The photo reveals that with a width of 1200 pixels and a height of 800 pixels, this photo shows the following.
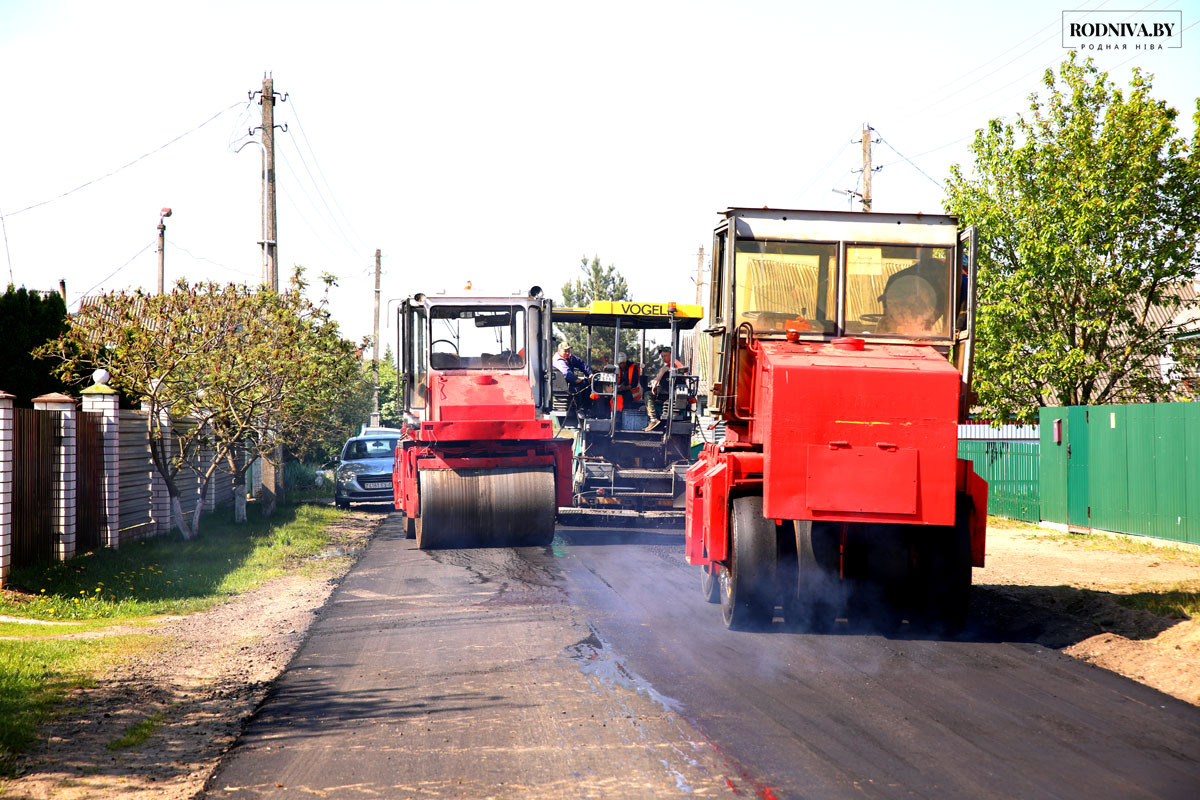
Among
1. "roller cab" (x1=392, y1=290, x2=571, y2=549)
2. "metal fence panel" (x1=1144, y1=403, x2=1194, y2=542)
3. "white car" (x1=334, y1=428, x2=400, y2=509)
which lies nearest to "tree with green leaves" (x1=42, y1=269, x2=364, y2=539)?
"white car" (x1=334, y1=428, x2=400, y2=509)

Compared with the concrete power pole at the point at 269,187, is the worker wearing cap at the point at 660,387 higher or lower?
lower

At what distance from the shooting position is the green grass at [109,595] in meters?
7.02

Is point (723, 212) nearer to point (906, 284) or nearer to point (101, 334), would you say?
point (906, 284)

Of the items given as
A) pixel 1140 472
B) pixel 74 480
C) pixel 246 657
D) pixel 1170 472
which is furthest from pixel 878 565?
pixel 74 480

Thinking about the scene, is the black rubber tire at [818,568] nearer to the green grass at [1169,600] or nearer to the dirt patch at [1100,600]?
the dirt patch at [1100,600]

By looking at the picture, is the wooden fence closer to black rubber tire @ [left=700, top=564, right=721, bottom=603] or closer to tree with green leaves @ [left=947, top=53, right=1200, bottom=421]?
black rubber tire @ [left=700, top=564, right=721, bottom=603]

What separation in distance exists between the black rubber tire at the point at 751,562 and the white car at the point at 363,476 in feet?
48.2

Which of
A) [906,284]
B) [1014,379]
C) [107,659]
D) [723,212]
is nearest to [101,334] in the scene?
[107,659]

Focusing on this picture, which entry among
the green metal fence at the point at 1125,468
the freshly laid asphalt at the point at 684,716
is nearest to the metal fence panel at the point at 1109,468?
the green metal fence at the point at 1125,468

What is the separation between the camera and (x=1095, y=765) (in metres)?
5.44

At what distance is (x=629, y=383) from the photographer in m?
16.5

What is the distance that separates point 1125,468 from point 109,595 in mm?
14506

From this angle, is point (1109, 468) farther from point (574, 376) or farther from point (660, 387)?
point (574, 376)

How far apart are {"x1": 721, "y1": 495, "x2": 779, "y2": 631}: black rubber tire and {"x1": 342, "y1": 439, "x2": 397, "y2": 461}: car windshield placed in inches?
603
